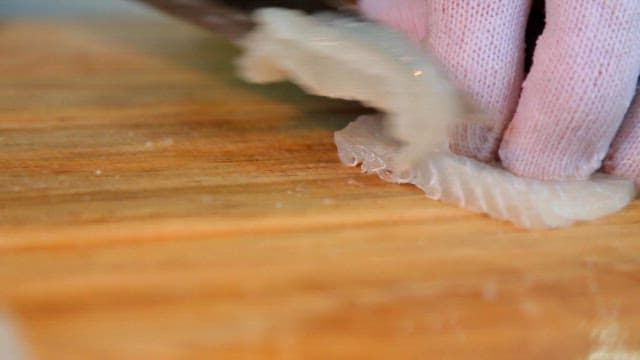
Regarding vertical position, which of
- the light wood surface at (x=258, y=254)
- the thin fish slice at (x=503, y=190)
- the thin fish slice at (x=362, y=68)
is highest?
the thin fish slice at (x=362, y=68)

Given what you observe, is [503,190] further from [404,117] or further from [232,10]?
[232,10]

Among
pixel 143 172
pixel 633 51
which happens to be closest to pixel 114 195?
pixel 143 172

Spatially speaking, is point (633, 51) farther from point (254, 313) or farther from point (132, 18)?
point (132, 18)

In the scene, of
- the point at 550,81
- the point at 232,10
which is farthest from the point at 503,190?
the point at 232,10

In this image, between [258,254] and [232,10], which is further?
[232,10]

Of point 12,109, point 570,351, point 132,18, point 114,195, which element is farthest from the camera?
point 132,18
